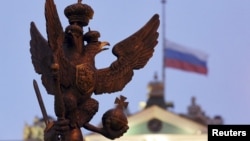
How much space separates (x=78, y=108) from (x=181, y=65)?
16561mm

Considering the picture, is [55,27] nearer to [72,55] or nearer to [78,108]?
[72,55]

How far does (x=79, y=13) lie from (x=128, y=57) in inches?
14.6

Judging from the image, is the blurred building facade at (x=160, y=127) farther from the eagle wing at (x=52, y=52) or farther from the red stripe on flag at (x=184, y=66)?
the eagle wing at (x=52, y=52)

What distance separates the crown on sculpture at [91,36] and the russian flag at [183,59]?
16.3m

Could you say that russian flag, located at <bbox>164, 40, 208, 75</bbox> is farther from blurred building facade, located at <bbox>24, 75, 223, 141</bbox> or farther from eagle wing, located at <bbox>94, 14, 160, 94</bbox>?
eagle wing, located at <bbox>94, 14, 160, 94</bbox>

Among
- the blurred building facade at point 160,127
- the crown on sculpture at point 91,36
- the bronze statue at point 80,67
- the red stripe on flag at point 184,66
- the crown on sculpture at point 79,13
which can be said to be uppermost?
the crown on sculpture at point 79,13

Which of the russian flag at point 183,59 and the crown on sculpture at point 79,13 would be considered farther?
the russian flag at point 183,59

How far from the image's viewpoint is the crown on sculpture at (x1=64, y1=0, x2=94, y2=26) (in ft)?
11.1

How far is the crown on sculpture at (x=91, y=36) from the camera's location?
3424 mm

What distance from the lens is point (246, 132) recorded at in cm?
668

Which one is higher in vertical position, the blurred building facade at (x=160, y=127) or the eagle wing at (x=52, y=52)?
the eagle wing at (x=52, y=52)

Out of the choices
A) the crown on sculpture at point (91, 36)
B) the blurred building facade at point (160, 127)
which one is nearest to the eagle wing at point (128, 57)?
the crown on sculpture at point (91, 36)

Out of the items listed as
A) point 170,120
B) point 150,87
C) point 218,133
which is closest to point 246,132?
point 218,133

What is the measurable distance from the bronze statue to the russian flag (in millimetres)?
16157
